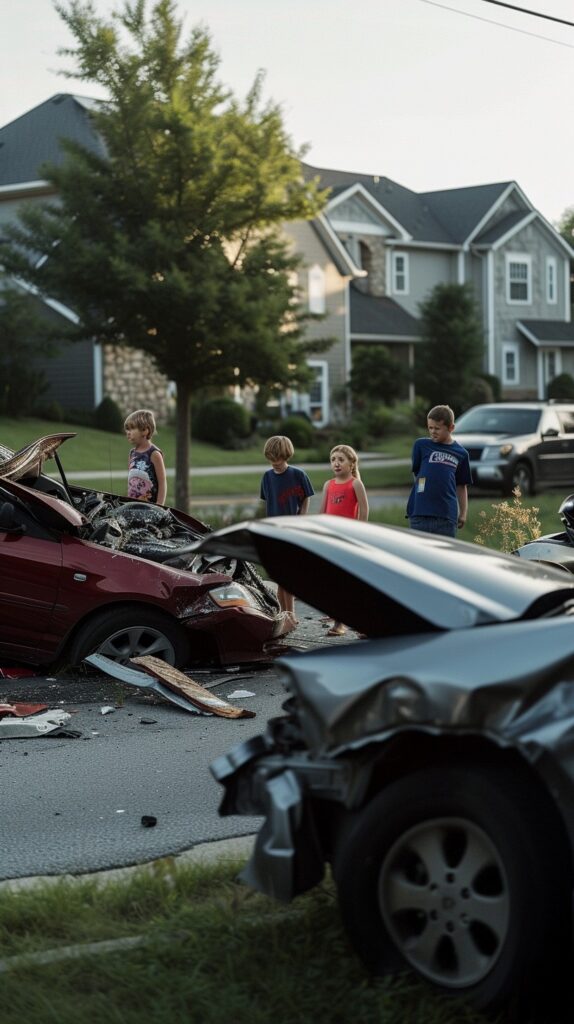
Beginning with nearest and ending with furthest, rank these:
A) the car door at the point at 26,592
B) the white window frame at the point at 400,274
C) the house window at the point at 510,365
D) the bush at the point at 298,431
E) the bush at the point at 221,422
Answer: the car door at the point at 26,592 < the bush at the point at 221,422 < the bush at the point at 298,431 < the white window frame at the point at 400,274 < the house window at the point at 510,365

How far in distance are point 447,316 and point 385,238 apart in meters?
7.45

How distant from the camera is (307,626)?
11.1 m

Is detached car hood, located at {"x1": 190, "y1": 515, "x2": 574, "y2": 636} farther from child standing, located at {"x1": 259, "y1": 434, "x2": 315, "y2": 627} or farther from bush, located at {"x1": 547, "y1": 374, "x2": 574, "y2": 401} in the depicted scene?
bush, located at {"x1": 547, "y1": 374, "x2": 574, "y2": 401}

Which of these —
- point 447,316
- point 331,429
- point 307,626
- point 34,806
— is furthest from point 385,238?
point 34,806

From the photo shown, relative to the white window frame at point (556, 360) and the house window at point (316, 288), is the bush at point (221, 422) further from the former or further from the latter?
the white window frame at point (556, 360)

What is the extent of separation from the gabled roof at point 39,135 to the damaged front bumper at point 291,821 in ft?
122

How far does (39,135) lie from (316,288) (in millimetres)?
10690

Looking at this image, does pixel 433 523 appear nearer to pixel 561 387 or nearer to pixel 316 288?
pixel 316 288

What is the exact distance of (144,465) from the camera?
10.6 metres

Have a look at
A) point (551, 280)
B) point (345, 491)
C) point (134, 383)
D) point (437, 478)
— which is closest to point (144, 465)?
point (345, 491)

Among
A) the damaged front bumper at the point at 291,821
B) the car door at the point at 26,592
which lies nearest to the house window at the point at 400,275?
the car door at the point at 26,592

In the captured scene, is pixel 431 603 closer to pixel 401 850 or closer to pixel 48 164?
pixel 401 850

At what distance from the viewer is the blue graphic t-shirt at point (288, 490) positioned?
10.2 meters


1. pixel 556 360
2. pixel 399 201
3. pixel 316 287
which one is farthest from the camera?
pixel 556 360
